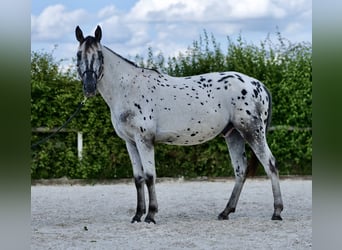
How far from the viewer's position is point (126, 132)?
18.8ft

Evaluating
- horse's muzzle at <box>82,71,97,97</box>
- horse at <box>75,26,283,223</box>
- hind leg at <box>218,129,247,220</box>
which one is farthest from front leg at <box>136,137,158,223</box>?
hind leg at <box>218,129,247,220</box>

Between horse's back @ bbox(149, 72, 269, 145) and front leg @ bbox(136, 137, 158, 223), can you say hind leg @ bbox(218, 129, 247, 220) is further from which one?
front leg @ bbox(136, 137, 158, 223)

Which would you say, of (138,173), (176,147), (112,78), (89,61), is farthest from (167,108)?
(176,147)

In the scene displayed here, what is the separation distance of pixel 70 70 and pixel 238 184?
532cm

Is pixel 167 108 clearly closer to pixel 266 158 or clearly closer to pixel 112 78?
pixel 112 78

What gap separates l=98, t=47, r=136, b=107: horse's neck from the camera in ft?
19.1

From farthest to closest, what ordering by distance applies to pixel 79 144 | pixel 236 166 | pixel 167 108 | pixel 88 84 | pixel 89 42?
pixel 79 144 < pixel 236 166 < pixel 167 108 < pixel 89 42 < pixel 88 84

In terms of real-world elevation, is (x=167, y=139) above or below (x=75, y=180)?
above

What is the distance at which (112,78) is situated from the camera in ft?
19.2

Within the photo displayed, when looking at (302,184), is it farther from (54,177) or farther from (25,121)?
(25,121)

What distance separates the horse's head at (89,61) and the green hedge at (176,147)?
462 centimetres

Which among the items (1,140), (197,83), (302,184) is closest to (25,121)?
(1,140)

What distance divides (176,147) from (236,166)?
13.6 feet

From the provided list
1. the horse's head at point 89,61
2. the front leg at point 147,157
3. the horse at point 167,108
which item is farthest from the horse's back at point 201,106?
the horse's head at point 89,61
